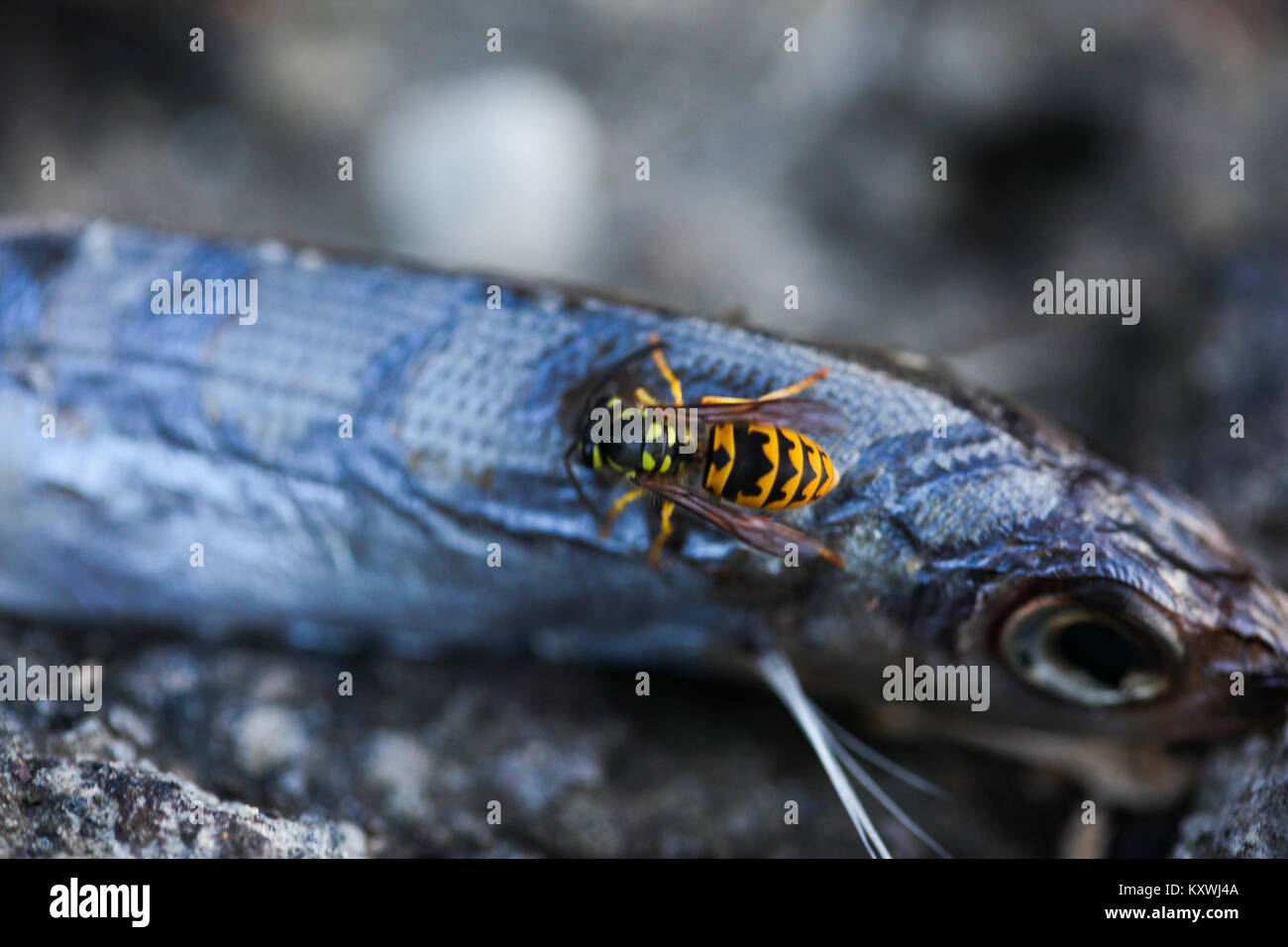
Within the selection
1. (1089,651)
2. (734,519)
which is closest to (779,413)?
(734,519)

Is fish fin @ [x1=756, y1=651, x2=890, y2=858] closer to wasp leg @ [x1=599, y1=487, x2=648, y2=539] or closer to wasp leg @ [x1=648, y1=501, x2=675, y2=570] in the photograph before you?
wasp leg @ [x1=648, y1=501, x2=675, y2=570]

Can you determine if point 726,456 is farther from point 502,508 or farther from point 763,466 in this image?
point 502,508

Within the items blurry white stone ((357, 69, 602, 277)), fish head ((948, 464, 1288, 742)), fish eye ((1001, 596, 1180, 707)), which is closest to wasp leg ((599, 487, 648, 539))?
fish head ((948, 464, 1288, 742))

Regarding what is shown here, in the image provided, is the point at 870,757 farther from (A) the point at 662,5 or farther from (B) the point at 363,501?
(A) the point at 662,5

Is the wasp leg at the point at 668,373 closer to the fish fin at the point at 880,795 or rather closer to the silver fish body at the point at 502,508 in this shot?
the silver fish body at the point at 502,508

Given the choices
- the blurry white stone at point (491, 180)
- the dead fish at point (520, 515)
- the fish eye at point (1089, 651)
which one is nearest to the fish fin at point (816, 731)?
the dead fish at point (520, 515)
